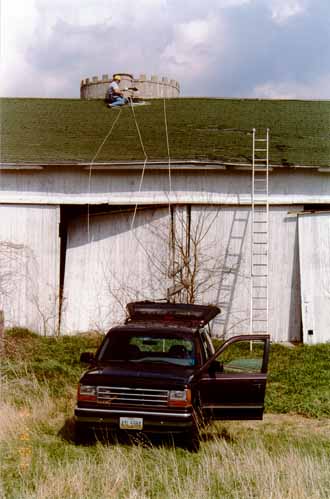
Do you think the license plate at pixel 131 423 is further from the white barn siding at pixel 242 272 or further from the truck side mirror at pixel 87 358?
the white barn siding at pixel 242 272

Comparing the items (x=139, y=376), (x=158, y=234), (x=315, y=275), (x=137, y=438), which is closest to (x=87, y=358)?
(x=139, y=376)

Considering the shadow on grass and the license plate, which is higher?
the license plate

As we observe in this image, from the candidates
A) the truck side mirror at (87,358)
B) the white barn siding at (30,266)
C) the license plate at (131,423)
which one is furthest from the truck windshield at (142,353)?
the white barn siding at (30,266)

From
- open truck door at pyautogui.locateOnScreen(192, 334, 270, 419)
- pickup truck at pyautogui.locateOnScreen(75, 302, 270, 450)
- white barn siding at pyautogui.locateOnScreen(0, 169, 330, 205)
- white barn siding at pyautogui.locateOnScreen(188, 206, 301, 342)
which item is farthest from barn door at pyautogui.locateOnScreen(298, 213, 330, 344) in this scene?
open truck door at pyautogui.locateOnScreen(192, 334, 270, 419)

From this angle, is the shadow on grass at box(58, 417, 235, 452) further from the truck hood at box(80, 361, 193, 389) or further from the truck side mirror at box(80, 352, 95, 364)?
the truck side mirror at box(80, 352, 95, 364)

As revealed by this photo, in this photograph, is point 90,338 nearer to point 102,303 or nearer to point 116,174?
point 102,303

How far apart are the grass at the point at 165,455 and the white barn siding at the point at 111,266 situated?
15.7 feet

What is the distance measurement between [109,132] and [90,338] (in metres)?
5.99

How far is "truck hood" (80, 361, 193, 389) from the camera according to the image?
8.42m

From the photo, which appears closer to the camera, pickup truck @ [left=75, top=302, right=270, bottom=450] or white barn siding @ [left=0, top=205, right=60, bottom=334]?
pickup truck @ [left=75, top=302, right=270, bottom=450]

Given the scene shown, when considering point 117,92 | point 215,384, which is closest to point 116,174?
point 117,92

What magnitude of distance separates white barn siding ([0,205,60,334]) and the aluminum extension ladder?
15.5 ft

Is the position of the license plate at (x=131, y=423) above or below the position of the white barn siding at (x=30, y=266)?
below

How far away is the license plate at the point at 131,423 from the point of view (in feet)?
26.9
